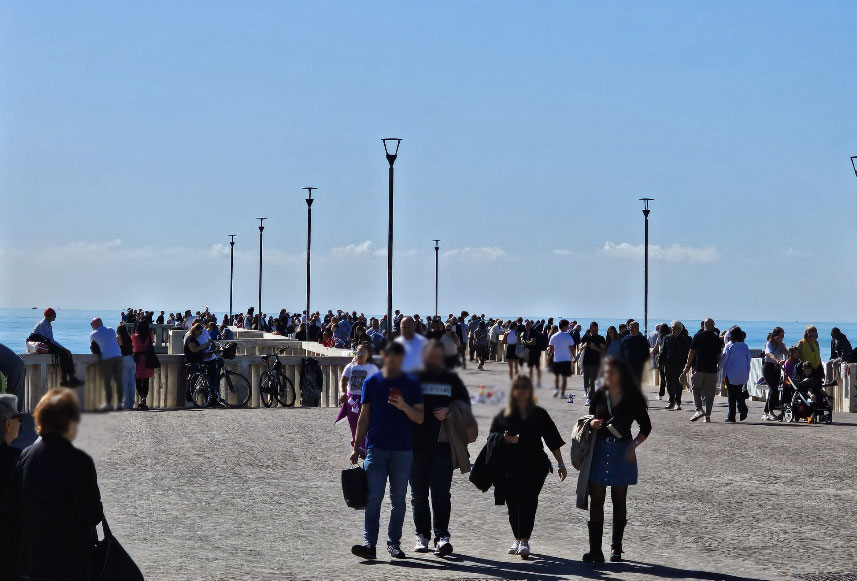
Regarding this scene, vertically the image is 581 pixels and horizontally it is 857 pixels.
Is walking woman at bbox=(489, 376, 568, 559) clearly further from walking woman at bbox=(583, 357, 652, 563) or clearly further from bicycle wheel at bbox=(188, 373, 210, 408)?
bicycle wheel at bbox=(188, 373, 210, 408)

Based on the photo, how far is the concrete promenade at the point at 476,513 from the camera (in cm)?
1058

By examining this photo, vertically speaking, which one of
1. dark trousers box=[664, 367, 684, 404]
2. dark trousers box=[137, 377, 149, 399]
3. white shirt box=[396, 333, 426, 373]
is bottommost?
dark trousers box=[137, 377, 149, 399]

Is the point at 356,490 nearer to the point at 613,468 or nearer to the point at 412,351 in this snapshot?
the point at 613,468

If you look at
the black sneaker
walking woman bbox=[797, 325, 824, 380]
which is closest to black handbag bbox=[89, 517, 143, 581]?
the black sneaker

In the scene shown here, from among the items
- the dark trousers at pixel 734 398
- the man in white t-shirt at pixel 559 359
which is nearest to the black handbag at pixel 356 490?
the man in white t-shirt at pixel 559 359

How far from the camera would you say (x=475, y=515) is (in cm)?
1388

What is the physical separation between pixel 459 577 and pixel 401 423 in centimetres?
129

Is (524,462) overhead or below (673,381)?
below

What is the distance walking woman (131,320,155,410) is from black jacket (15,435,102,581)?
15.3 meters

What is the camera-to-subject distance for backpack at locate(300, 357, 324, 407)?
2944 centimetres

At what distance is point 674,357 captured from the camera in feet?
66.6

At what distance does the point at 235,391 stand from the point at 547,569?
764 inches

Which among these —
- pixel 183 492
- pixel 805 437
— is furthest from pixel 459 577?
pixel 805 437

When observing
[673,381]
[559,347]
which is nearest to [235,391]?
[673,381]
